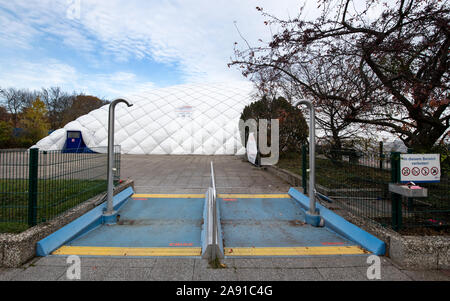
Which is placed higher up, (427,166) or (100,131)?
(100,131)

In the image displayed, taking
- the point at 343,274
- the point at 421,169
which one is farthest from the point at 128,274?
the point at 421,169

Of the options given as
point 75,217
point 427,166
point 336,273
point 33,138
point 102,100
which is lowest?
point 336,273

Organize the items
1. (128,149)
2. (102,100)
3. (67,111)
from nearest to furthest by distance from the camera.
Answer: (128,149) → (67,111) → (102,100)

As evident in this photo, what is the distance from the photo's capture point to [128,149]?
2245cm

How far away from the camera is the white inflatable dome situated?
22531 mm

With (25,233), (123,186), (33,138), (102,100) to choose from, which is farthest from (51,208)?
(102,100)

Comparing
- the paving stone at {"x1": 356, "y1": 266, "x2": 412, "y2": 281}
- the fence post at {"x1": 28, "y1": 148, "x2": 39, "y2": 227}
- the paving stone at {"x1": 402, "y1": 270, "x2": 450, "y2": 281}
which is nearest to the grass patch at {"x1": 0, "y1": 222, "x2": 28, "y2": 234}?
the fence post at {"x1": 28, "y1": 148, "x2": 39, "y2": 227}

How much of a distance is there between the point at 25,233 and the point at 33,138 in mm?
32669

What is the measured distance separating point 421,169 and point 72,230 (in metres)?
4.90

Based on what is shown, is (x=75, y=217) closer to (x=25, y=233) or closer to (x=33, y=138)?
(x=25, y=233)

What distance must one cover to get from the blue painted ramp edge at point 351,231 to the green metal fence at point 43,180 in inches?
171

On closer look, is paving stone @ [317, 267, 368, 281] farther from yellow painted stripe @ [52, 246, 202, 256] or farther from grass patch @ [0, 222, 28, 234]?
grass patch @ [0, 222, 28, 234]

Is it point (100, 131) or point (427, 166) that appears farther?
point (100, 131)

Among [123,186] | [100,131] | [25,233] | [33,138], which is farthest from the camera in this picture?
[33,138]
